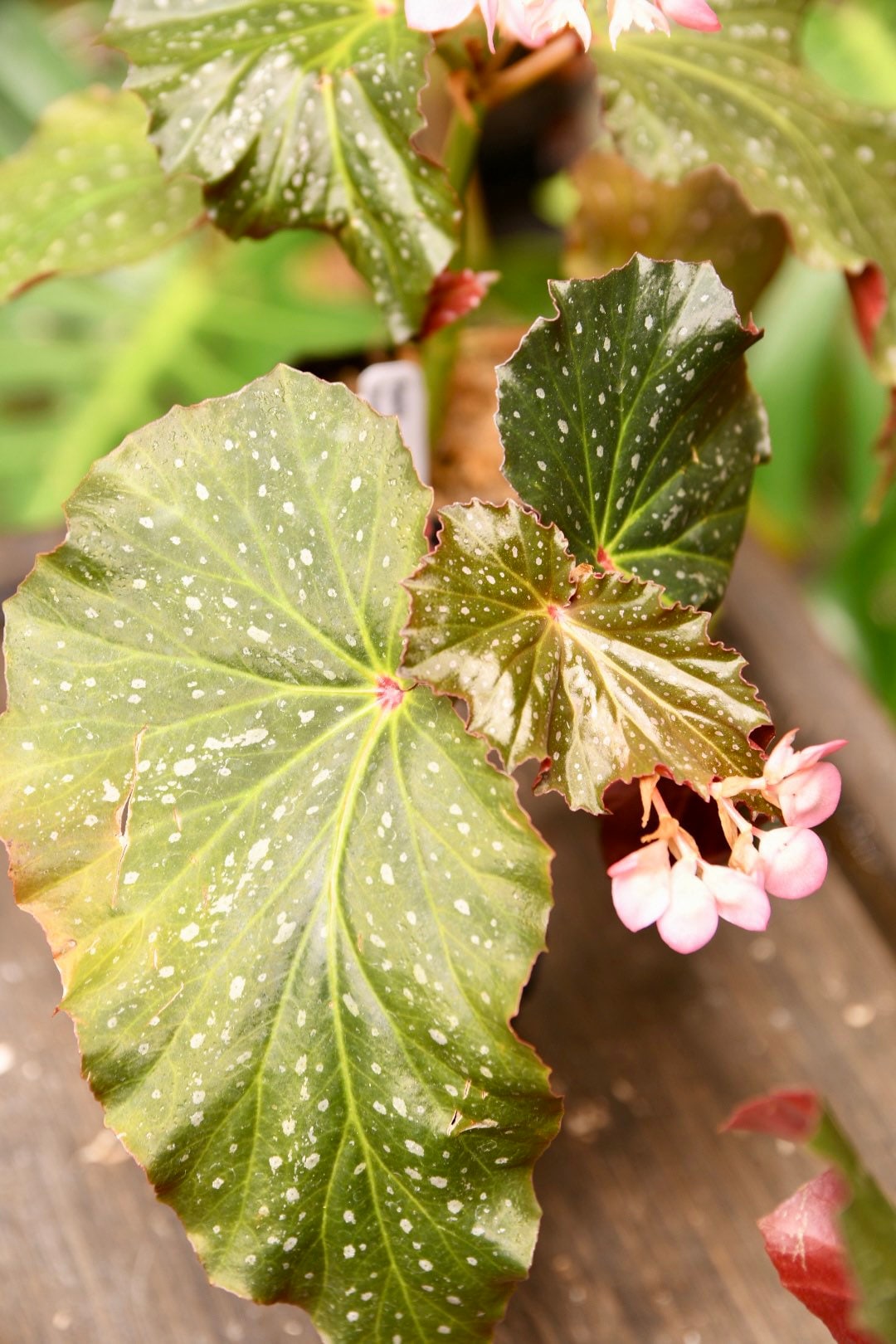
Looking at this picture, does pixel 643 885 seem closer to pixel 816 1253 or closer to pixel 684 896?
pixel 684 896

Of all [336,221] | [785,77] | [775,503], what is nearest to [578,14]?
[336,221]

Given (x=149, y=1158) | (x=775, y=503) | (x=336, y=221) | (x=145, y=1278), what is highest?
Answer: (x=336, y=221)

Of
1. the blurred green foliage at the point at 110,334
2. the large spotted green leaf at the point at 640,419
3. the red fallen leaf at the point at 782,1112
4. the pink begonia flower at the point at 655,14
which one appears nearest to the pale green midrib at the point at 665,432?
the large spotted green leaf at the point at 640,419

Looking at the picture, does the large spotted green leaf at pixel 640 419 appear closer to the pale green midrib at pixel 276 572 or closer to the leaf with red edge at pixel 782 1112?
the pale green midrib at pixel 276 572

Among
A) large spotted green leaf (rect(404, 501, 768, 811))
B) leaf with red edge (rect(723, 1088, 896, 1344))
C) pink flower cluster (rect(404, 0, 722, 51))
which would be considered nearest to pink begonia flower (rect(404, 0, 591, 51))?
pink flower cluster (rect(404, 0, 722, 51))

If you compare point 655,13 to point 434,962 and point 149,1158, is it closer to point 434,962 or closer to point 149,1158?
point 434,962

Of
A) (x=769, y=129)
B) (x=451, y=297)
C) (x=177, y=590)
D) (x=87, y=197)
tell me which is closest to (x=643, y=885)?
(x=177, y=590)
